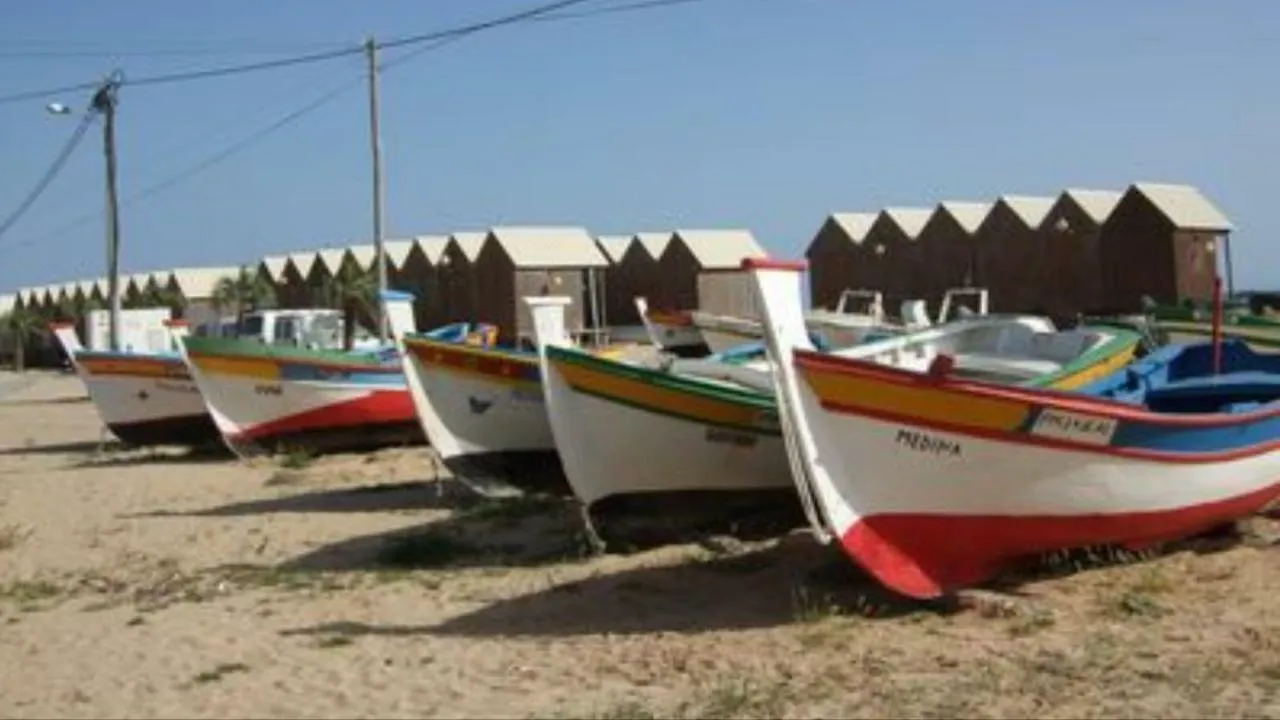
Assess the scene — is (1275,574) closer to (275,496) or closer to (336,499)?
(336,499)

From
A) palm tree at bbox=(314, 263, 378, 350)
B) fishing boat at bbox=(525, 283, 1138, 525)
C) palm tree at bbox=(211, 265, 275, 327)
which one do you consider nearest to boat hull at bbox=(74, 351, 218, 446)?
palm tree at bbox=(314, 263, 378, 350)

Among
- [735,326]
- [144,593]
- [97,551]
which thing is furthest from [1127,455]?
[735,326]

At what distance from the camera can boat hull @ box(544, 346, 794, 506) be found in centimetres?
1041

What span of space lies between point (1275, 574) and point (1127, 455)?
1.59 m

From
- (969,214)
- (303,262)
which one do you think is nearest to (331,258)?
(303,262)

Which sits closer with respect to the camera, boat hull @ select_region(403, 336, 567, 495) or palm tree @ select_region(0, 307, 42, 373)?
boat hull @ select_region(403, 336, 567, 495)

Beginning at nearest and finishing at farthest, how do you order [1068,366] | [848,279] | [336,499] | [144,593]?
[1068,366]
[144,593]
[336,499]
[848,279]

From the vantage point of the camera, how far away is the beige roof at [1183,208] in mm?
39750

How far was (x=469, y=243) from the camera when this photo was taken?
1982 inches

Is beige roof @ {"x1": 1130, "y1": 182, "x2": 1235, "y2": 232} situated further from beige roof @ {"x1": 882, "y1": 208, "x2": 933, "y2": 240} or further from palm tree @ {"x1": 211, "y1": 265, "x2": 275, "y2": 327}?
palm tree @ {"x1": 211, "y1": 265, "x2": 275, "y2": 327}

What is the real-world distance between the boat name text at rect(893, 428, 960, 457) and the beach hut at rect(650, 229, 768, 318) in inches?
1569

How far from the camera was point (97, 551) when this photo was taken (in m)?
13.6

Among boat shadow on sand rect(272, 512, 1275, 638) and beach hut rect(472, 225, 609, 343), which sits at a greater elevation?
beach hut rect(472, 225, 609, 343)

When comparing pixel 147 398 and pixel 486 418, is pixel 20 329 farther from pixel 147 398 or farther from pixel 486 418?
pixel 486 418
